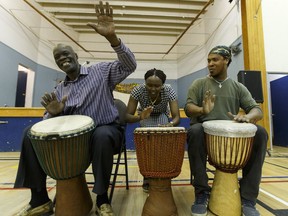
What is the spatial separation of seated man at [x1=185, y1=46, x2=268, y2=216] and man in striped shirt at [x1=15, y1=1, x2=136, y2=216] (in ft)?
1.89

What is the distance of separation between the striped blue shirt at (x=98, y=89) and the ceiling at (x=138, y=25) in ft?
19.6

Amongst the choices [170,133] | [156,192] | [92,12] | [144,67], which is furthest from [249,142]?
[144,67]

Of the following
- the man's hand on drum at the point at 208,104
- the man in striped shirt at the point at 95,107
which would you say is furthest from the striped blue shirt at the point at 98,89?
the man's hand on drum at the point at 208,104

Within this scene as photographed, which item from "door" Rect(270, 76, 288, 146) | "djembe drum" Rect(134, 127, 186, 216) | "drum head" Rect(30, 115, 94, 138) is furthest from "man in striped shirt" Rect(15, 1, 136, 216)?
"door" Rect(270, 76, 288, 146)

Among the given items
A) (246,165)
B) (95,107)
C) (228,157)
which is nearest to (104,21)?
(95,107)

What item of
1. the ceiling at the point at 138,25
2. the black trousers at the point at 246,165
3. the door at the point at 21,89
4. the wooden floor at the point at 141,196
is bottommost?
the wooden floor at the point at 141,196

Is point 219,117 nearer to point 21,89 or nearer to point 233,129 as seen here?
point 233,129

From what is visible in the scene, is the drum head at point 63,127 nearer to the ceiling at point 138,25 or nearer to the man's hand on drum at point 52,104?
the man's hand on drum at point 52,104

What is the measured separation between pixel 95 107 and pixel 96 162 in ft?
1.48

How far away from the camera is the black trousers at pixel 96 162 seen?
127cm

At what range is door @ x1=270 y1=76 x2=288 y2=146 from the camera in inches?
208

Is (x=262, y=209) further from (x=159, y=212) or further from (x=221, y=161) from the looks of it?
(x=159, y=212)

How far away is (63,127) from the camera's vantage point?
1.24 metres

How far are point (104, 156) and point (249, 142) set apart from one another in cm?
95
